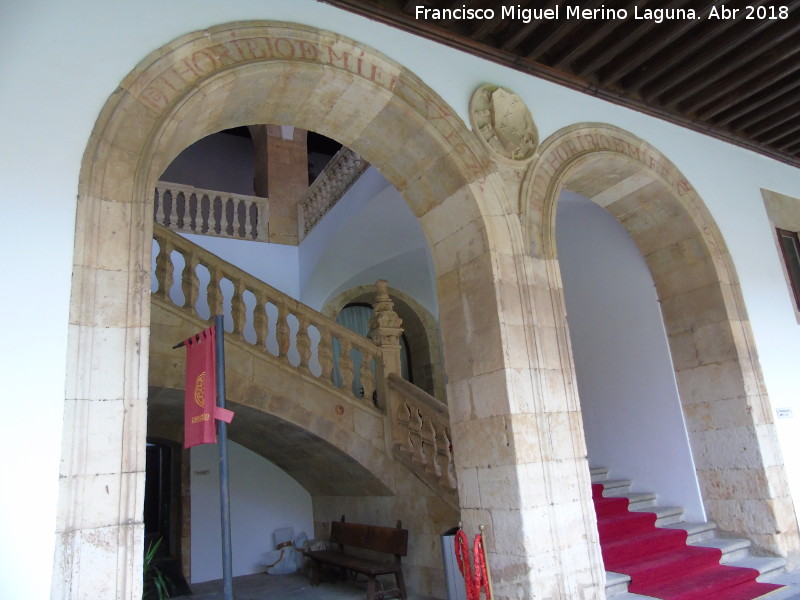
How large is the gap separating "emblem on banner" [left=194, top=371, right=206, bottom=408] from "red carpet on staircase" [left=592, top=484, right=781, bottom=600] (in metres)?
3.41

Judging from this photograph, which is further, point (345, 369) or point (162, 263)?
point (345, 369)

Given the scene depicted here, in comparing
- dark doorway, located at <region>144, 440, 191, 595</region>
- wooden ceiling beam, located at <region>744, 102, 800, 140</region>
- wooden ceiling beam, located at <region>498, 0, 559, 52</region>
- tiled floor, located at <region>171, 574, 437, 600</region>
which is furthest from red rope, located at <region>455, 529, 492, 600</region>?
wooden ceiling beam, located at <region>744, 102, 800, 140</region>

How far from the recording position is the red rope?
357 cm

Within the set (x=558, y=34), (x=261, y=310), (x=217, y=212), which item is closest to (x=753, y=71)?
(x=558, y=34)

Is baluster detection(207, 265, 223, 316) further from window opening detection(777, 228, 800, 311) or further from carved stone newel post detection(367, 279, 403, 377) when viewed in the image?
window opening detection(777, 228, 800, 311)

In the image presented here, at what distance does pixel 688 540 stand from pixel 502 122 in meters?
3.88

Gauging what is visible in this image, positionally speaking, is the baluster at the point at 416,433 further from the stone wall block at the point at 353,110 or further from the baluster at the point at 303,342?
the stone wall block at the point at 353,110

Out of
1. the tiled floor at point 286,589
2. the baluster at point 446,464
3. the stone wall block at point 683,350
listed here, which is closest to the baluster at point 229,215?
the tiled floor at point 286,589

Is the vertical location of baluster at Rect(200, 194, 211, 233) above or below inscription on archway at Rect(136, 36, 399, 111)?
above

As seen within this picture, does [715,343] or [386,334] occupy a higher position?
[386,334]

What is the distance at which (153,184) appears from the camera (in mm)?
2988

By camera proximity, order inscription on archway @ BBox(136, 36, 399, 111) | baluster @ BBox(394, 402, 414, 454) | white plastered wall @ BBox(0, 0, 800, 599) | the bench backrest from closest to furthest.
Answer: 1. white plastered wall @ BBox(0, 0, 800, 599)
2. inscription on archway @ BBox(136, 36, 399, 111)
3. the bench backrest
4. baluster @ BBox(394, 402, 414, 454)

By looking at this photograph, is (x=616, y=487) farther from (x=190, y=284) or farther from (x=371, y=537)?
(x=190, y=284)

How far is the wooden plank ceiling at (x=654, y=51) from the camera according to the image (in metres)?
4.32
